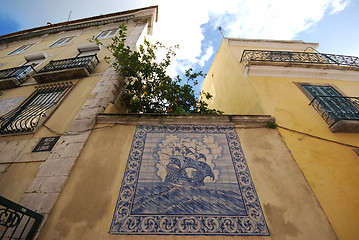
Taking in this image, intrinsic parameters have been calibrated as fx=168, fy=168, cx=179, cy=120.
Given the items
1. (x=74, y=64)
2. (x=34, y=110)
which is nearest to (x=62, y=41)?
(x=74, y=64)

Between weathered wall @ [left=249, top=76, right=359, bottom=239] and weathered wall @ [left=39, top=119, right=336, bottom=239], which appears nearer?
weathered wall @ [left=39, top=119, right=336, bottom=239]

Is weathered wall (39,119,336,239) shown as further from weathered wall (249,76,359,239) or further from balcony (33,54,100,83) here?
balcony (33,54,100,83)

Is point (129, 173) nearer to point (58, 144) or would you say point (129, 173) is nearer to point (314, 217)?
point (58, 144)

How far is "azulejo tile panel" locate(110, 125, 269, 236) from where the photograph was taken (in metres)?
2.68

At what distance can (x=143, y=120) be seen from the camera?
14.2 ft

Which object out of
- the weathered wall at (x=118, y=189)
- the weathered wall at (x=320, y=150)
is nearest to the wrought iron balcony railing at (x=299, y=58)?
the weathered wall at (x=320, y=150)

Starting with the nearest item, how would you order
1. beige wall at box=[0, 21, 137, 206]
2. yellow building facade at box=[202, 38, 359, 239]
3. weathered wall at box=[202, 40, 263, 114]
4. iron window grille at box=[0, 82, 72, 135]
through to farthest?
yellow building facade at box=[202, 38, 359, 239] → beige wall at box=[0, 21, 137, 206] → iron window grille at box=[0, 82, 72, 135] → weathered wall at box=[202, 40, 263, 114]

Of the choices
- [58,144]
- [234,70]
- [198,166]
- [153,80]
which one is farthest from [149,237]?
[234,70]

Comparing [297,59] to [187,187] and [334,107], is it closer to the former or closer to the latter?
[334,107]

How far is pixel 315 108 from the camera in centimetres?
474

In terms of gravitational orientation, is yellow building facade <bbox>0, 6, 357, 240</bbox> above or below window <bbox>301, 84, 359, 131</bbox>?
below

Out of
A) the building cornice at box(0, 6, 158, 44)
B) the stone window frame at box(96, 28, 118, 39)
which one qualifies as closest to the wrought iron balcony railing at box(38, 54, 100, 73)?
the stone window frame at box(96, 28, 118, 39)

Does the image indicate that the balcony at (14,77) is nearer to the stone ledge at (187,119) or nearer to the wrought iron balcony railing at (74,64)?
the wrought iron balcony railing at (74,64)

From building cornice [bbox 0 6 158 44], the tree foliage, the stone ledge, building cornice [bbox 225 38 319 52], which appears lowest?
the stone ledge
